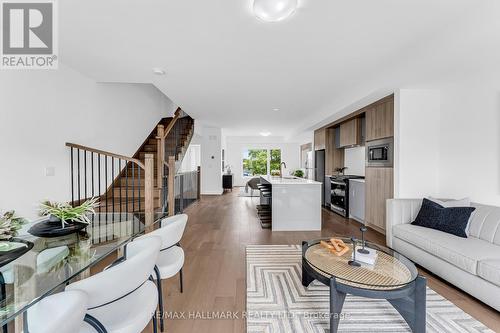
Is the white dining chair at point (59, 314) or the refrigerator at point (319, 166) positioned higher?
the refrigerator at point (319, 166)

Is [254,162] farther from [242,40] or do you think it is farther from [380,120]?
[242,40]

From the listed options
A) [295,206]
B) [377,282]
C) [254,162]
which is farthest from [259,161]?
[377,282]

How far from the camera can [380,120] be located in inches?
155

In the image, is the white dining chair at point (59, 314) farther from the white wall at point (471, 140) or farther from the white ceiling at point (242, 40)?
the white wall at point (471, 140)

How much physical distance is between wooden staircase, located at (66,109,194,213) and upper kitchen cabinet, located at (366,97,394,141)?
12.2ft

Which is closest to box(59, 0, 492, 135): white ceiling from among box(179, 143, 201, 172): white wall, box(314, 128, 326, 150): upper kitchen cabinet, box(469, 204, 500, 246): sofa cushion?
box(469, 204, 500, 246): sofa cushion

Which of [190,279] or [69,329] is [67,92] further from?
[69,329]

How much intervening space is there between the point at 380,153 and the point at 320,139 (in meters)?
2.88

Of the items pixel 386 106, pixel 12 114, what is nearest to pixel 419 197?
pixel 386 106

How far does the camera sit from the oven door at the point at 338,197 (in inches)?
203

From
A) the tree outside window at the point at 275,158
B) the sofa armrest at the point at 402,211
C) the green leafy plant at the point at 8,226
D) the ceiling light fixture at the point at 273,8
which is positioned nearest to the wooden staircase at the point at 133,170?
the green leafy plant at the point at 8,226

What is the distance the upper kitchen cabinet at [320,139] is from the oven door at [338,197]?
1418 mm

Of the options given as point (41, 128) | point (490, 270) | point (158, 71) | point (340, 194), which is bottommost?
point (490, 270)

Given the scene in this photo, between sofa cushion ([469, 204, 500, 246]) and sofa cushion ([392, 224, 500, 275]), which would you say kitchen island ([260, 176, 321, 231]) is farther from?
sofa cushion ([469, 204, 500, 246])
